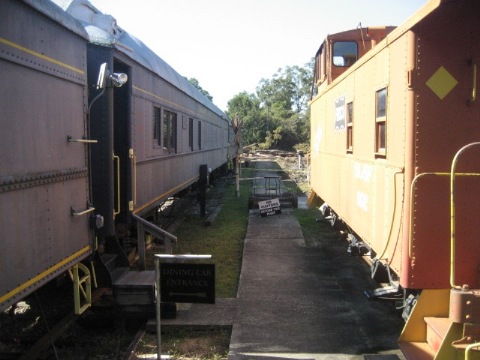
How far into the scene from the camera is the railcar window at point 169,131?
373 inches

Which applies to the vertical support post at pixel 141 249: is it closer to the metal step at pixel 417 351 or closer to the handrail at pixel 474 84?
the metal step at pixel 417 351

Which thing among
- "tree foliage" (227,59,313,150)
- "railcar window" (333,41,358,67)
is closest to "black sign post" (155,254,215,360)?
"railcar window" (333,41,358,67)

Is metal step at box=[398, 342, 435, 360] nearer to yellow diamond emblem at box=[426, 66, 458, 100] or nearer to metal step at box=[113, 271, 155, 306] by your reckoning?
yellow diamond emblem at box=[426, 66, 458, 100]

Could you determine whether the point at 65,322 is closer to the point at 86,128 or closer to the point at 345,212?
the point at 86,128

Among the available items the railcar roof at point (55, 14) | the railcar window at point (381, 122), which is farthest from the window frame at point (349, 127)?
the railcar roof at point (55, 14)

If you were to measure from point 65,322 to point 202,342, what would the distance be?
1.47 metres

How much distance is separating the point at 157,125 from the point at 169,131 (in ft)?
3.49

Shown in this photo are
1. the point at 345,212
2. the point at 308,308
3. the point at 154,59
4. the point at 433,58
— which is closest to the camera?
the point at 433,58

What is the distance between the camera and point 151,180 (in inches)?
324

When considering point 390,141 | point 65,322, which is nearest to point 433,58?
point 390,141

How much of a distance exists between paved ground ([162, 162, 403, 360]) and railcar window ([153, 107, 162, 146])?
8.67 ft

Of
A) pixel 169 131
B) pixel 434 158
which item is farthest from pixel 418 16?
pixel 169 131

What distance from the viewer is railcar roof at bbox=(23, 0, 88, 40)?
3.94 m

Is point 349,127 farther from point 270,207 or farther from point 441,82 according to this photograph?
point 270,207
